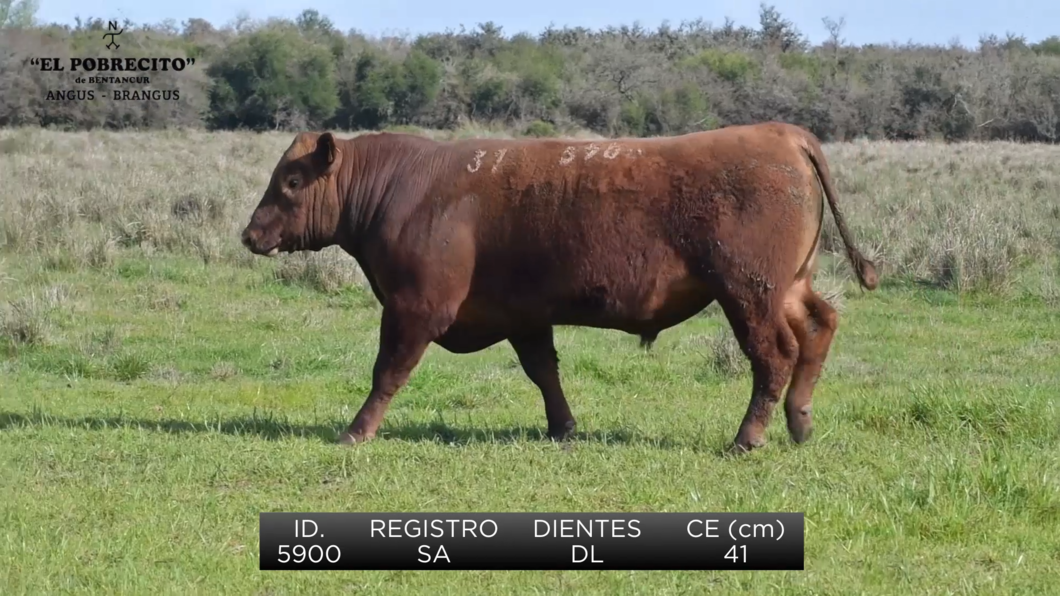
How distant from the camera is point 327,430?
8.49 metres

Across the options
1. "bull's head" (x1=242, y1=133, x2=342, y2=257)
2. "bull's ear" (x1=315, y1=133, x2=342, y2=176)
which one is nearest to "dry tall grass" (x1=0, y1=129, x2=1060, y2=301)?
"bull's head" (x1=242, y1=133, x2=342, y2=257)

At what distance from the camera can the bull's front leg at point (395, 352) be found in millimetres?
7922

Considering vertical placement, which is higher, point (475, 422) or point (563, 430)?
point (563, 430)

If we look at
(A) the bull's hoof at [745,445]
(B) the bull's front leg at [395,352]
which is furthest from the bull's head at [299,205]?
(A) the bull's hoof at [745,445]

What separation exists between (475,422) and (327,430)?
1035mm

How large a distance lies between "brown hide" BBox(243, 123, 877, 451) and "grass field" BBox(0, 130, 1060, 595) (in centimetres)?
Result: 57

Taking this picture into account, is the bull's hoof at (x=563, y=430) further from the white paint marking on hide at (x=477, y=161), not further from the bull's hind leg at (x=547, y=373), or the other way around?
the white paint marking on hide at (x=477, y=161)

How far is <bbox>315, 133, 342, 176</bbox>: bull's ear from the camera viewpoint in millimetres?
8539

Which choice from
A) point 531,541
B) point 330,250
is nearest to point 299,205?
point 531,541

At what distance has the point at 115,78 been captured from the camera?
41.4 metres

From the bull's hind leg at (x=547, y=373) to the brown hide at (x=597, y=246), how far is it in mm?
10

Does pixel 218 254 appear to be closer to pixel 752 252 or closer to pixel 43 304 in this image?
pixel 43 304

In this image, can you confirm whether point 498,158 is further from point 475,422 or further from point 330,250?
point 330,250

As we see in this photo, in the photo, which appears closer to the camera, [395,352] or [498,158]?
[395,352]
